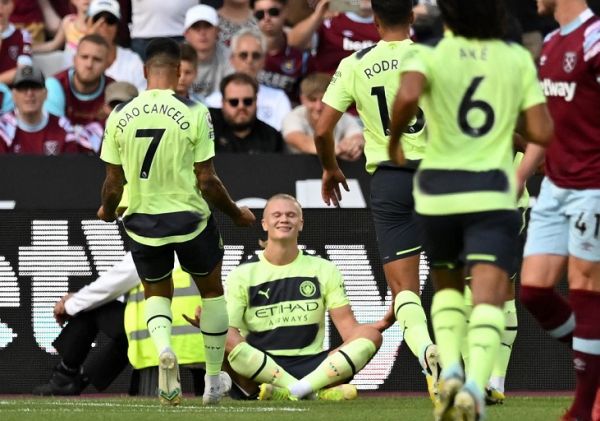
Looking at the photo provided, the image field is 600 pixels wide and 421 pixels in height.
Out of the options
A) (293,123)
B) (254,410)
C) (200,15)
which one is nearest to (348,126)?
(293,123)

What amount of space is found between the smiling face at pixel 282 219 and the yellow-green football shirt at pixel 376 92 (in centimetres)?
179

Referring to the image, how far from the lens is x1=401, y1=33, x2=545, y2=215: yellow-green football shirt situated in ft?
22.2

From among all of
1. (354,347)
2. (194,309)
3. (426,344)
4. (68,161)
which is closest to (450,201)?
(426,344)

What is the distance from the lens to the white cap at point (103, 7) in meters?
15.1

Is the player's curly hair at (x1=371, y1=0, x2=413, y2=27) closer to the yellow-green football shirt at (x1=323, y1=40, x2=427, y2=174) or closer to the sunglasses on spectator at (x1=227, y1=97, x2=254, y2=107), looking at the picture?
the yellow-green football shirt at (x1=323, y1=40, x2=427, y2=174)

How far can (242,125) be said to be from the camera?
13.6 metres

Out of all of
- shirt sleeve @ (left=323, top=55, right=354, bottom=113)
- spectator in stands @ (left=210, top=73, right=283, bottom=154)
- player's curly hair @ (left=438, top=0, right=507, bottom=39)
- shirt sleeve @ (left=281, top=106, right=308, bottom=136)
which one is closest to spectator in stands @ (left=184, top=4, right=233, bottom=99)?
spectator in stands @ (left=210, top=73, right=283, bottom=154)

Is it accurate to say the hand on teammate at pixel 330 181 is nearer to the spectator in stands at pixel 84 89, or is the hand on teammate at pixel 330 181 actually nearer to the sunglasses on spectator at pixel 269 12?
the spectator in stands at pixel 84 89

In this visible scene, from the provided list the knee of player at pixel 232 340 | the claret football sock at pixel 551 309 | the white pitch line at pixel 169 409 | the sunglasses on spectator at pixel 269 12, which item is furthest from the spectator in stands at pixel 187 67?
the claret football sock at pixel 551 309

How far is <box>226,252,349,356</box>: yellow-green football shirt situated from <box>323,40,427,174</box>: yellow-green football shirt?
1887 mm

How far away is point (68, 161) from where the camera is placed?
12.0m

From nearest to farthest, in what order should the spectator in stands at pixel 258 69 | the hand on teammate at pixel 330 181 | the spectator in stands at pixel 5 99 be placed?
the hand on teammate at pixel 330 181
the spectator in stands at pixel 5 99
the spectator in stands at pixel 258 69

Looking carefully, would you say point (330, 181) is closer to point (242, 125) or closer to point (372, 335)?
point (372, 335)

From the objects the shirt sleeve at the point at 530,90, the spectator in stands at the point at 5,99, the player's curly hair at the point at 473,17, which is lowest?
the shirt sleeve at the point at 530,90
